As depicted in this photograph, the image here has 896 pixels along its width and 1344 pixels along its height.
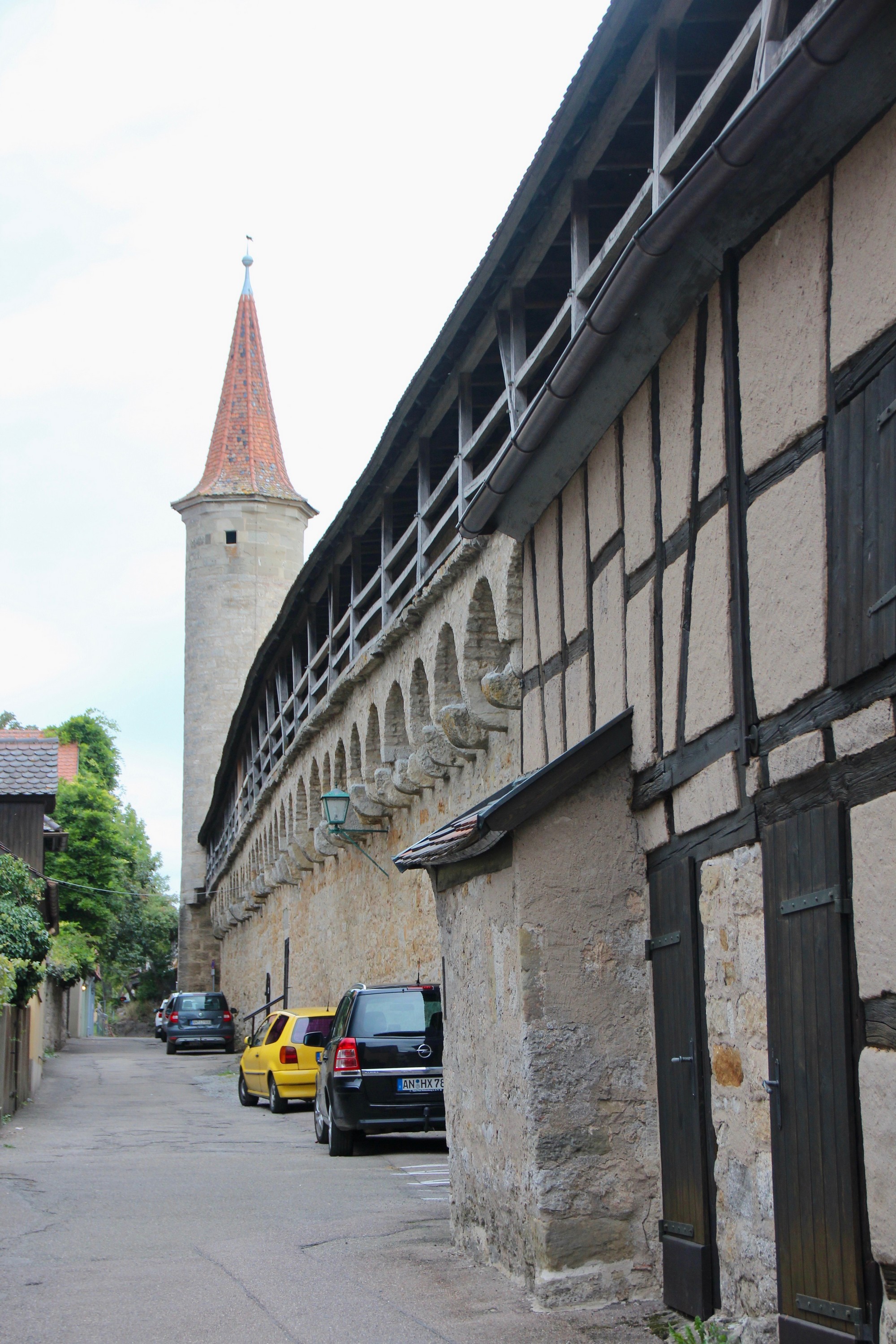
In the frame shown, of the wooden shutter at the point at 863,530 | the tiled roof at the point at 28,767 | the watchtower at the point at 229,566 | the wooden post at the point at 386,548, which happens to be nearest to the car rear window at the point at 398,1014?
the wooden post at the point at 386,548

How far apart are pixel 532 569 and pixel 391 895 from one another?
8.88 m

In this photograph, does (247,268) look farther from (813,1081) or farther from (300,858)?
(813,1081)

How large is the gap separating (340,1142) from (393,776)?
4595 millimetres

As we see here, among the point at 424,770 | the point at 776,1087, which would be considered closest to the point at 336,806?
the point at 424,770

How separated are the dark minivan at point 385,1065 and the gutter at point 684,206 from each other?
18.3ft

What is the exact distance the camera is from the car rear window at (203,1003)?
3500 centimetres

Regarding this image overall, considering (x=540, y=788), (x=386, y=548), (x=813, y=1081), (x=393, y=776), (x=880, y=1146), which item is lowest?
(x=880, y=1146)

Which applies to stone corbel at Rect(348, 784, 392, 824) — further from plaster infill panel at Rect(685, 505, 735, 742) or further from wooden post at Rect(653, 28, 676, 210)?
plaster infill panel at Rect(685, 505, 735, 742)

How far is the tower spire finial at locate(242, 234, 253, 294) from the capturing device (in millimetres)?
49594

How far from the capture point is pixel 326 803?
17.2m

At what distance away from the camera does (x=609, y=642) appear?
7.55 m

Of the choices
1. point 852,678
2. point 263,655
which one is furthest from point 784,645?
point 263,655

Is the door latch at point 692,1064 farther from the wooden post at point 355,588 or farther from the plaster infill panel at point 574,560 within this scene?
the wooden post at point 355,588

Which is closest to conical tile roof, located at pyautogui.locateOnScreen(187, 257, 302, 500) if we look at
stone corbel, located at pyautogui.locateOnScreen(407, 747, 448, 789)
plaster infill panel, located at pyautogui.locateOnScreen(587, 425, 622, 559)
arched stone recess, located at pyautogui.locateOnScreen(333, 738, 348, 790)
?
arched stone recess, located at pyautogui.locateOnScreen(333, 738, 348, 790)
